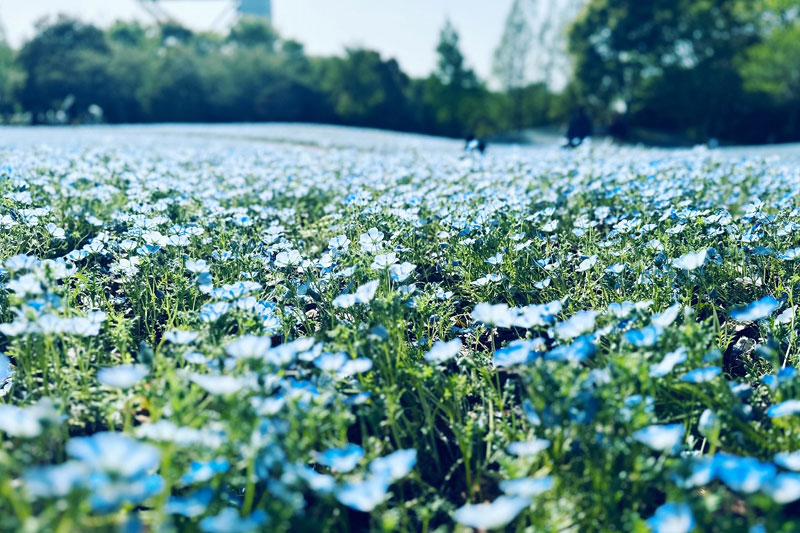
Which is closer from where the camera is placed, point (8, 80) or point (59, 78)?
point (59, 78)

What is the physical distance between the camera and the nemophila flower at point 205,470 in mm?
1282

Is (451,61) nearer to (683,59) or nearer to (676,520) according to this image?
(683,59)

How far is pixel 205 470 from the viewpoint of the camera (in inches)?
51.2

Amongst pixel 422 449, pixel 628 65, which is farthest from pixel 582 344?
pixel 628 65

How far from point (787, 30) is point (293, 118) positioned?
22476 mm

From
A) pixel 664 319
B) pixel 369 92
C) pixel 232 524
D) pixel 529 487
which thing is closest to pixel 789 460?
pixel 664 319

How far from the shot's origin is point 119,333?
2203 mm

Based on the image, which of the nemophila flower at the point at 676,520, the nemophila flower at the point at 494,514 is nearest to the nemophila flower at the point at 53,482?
the nemophila flower at the point at 494,514

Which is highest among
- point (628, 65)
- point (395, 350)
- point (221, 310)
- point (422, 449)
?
point (628, 65)

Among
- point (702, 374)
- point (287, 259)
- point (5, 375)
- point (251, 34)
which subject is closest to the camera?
point (702, 374)

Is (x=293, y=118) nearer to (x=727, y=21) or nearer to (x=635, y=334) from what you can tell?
(x=727, y=21)

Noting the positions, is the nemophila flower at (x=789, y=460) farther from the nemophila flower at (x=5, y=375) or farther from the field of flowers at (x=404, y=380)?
the nemophila flower at (x=5, y=375)

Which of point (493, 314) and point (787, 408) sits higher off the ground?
point (493, 314)

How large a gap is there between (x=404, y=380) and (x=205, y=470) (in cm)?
92
